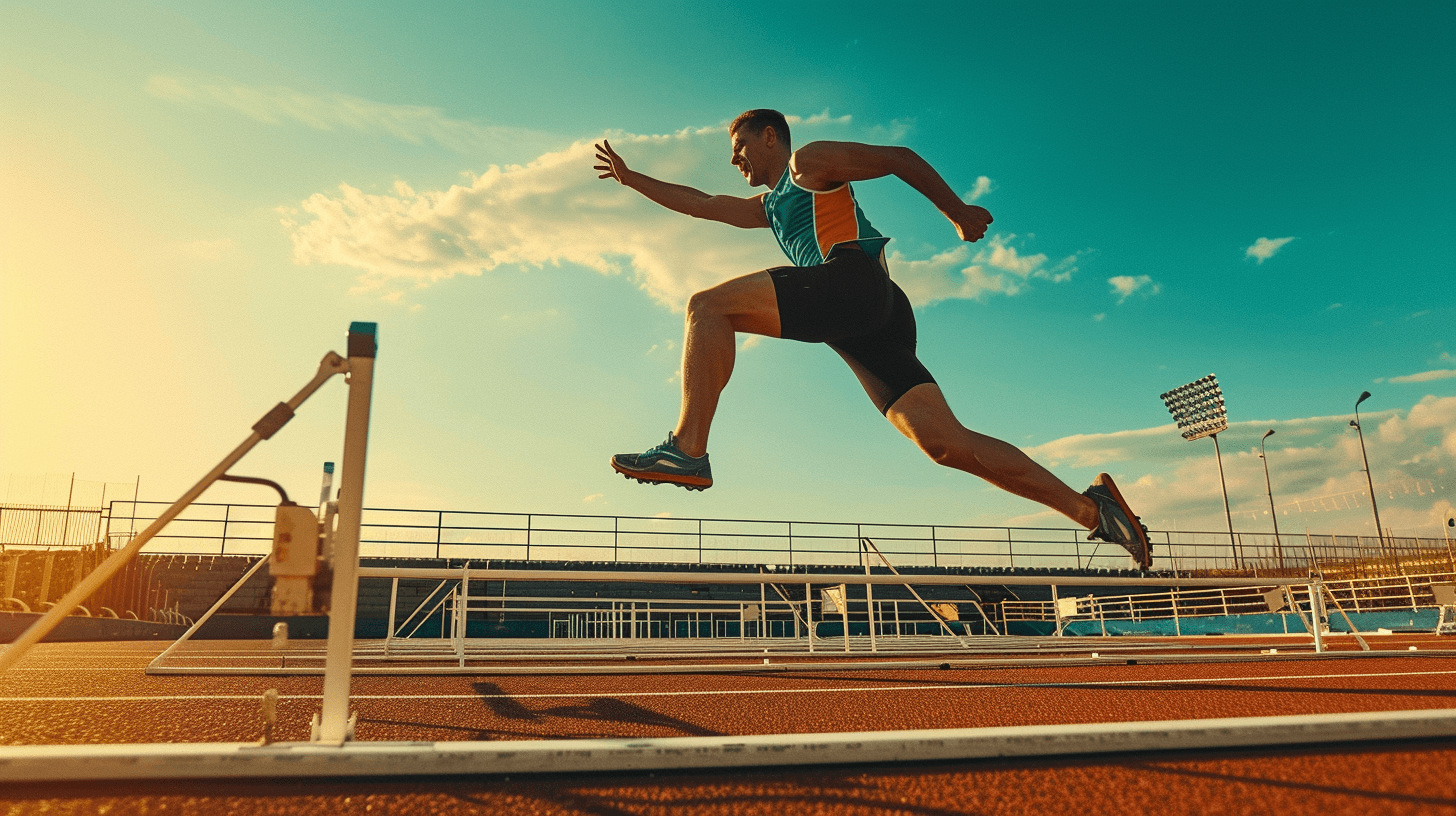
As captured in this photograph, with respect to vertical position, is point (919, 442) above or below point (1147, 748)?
above

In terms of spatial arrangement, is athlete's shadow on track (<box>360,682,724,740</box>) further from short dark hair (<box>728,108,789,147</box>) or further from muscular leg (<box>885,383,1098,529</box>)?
short dark hair (<box>728,108,789,147</box>)

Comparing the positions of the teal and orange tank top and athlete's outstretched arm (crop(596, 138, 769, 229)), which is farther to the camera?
athlete's outstretched arm (crop(596, 138, 769, 229))

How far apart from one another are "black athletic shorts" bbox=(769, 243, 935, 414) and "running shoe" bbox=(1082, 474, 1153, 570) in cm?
82

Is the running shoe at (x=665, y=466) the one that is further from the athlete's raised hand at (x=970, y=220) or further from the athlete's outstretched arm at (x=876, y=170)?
the athlete's raised hand at (x=970, y=220)

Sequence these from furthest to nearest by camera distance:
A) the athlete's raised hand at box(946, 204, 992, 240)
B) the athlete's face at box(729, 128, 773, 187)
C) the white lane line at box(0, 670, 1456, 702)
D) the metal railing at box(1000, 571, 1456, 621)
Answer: the metal railing at box(1000, 571, 1456, 621), the white lane line at box(0, 670, 1456, 702), the athlete's face at box(729, 128, 773, 187), the athlete's raised hand at box(946, 204, 992, 240)

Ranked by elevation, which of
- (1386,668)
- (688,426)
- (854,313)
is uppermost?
(854,313)

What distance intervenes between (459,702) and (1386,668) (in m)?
4.54

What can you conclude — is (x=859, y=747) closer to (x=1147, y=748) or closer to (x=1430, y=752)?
(x=1147, y=748)

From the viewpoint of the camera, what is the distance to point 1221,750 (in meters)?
1.62

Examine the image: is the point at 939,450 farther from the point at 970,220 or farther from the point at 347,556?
the point at 347,556

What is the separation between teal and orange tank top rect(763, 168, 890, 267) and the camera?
2.59 m

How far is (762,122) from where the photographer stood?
297cm

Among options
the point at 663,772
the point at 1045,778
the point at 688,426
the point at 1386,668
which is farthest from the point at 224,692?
the point at 1386,668

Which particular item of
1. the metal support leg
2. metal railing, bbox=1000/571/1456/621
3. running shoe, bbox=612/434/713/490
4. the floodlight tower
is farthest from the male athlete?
the floodlight tower
